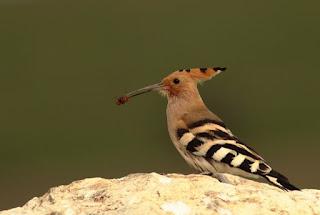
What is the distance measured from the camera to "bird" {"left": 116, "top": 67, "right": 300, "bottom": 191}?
4.59 meters

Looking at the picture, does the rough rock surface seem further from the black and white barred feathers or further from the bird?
the black and white barred feathers

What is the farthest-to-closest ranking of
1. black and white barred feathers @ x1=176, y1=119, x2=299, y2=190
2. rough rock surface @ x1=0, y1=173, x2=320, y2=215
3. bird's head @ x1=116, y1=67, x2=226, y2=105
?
bird's head @ x1=116, y1=67, x2=226, y2=105 < black and white barred feathers @ x1=176, y1=119, x2=299, y2=190 < rough rock surface @ x1=0, y1=173, x2=320, y2=215

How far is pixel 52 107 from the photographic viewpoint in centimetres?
1900

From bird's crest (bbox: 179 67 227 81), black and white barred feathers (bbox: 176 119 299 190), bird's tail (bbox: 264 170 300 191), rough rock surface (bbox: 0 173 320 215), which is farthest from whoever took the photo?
bird's crest (bbox: 179 67 227 81)

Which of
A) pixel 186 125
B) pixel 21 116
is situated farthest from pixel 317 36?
pixel 186 125

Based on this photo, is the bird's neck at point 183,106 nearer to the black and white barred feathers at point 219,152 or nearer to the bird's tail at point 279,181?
the black and white barred feathers at point 219,152

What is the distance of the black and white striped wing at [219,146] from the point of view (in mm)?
4602

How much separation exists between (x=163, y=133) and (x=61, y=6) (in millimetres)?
16365

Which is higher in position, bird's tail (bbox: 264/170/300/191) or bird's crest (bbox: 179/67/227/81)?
bird's crest (bbox: 179/67/227/81)

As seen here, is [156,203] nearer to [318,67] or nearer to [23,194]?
[23,194]

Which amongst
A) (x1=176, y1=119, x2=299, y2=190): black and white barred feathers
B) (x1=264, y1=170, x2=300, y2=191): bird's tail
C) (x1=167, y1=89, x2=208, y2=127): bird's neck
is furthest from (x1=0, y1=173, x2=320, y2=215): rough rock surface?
(x1=167, y1=89, x2=208, y2=127): bird's neck

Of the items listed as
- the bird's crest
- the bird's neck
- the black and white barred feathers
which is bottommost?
the black and white barred feathers

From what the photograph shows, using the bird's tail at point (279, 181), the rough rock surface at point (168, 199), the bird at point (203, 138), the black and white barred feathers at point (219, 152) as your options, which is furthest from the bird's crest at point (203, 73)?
the rough rock surface at point (168, 199)

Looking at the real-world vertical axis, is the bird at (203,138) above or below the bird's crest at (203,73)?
below
